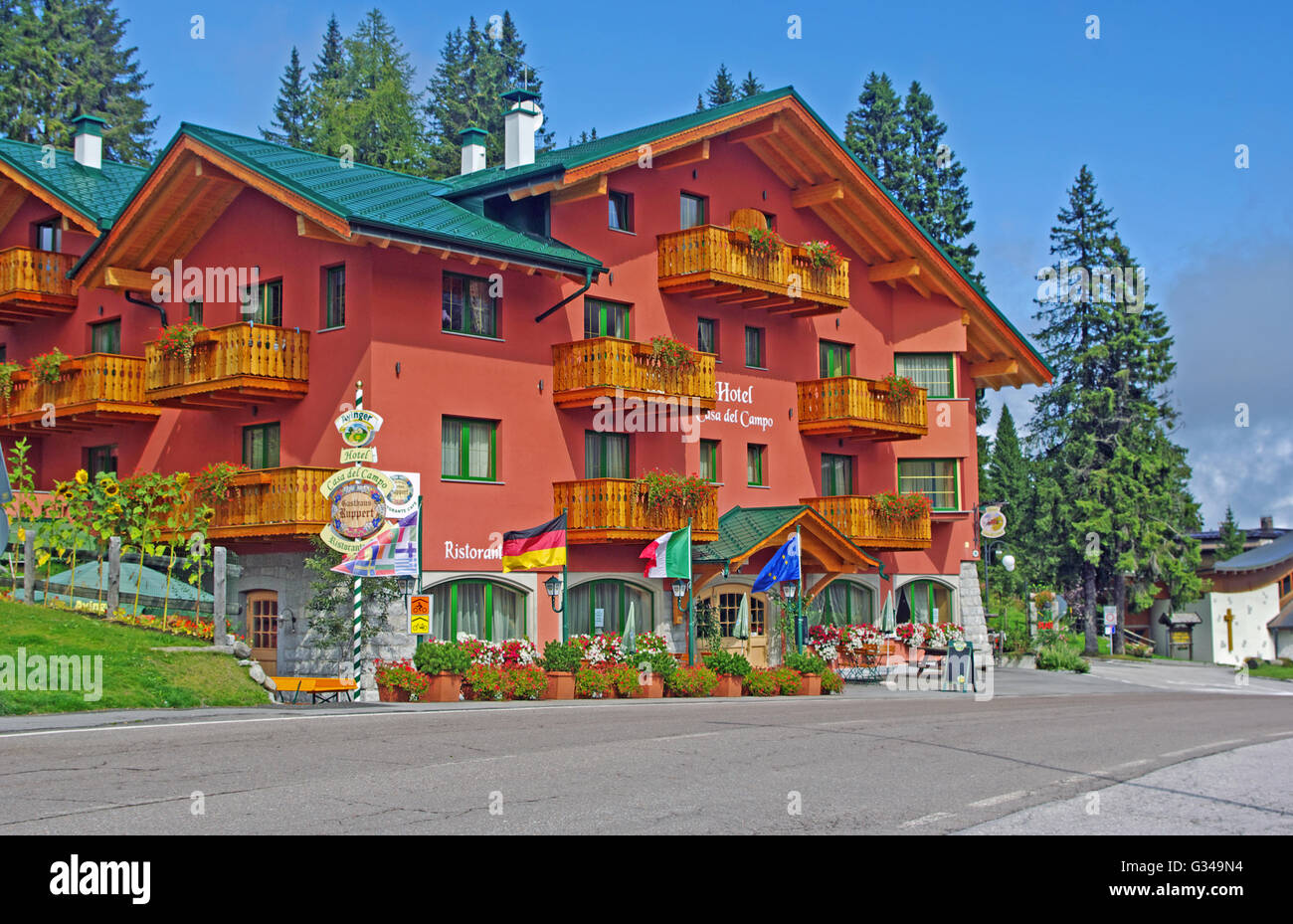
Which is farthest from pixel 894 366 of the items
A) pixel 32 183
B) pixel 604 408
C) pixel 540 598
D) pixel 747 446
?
pixel 32 183

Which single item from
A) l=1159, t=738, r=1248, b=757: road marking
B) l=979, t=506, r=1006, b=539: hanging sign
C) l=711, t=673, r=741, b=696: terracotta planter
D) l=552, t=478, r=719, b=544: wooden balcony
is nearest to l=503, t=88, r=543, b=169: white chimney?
l=552, t=478, r=719, b=544: wooden balcony

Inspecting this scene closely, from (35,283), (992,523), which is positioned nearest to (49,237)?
(35,283)

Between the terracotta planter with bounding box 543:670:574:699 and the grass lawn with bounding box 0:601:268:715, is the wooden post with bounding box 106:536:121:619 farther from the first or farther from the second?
the terracotta planter with bounding box 543:670:574:699

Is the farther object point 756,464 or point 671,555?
point 756,464

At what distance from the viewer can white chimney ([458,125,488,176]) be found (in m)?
39.0

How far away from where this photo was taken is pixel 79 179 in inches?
1503

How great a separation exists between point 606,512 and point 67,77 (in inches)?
1547

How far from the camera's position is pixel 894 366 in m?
43.2

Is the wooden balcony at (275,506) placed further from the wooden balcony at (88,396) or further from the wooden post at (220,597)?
the wooden balcony at (88,396)

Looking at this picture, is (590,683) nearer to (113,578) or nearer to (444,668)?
(444,668)

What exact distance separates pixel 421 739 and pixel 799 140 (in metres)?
26.1

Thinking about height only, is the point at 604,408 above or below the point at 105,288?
below
